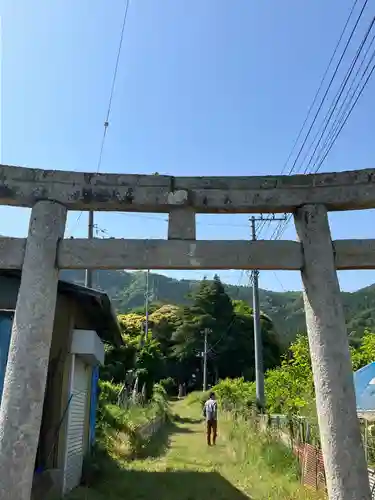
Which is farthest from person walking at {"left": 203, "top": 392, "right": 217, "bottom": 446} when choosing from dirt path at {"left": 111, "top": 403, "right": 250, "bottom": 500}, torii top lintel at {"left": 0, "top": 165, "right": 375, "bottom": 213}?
torii top lintel at {"left": 0, "top": 165, "right": 375, "bottom": 213}

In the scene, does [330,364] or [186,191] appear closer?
[330,364]

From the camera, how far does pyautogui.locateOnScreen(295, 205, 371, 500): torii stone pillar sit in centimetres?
528

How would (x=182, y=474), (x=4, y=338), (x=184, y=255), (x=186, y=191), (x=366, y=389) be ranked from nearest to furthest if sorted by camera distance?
(x=184, y=255) < (x=186, y=191) < (x=4, y=338) < (x=366, y=389) < (x=182, y=474)

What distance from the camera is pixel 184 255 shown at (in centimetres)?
626

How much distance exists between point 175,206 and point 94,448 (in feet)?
25.9

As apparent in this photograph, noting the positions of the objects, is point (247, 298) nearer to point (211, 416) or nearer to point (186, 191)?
point (211, 416)

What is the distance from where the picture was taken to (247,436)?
12.7 metres

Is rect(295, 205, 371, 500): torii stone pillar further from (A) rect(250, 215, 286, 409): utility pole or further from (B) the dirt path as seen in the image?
(A) rect(250, 215, 286, 409): utility pole

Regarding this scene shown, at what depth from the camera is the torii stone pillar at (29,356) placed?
5.29 metres

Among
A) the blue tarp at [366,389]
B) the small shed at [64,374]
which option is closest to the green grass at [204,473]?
the small shed at [64,374]

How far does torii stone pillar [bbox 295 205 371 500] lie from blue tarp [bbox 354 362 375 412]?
4307mm

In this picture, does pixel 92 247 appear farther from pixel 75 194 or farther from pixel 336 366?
pixel 336 366

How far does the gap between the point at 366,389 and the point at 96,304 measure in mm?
5741

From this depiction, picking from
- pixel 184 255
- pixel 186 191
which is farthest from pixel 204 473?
pixel 186 191
